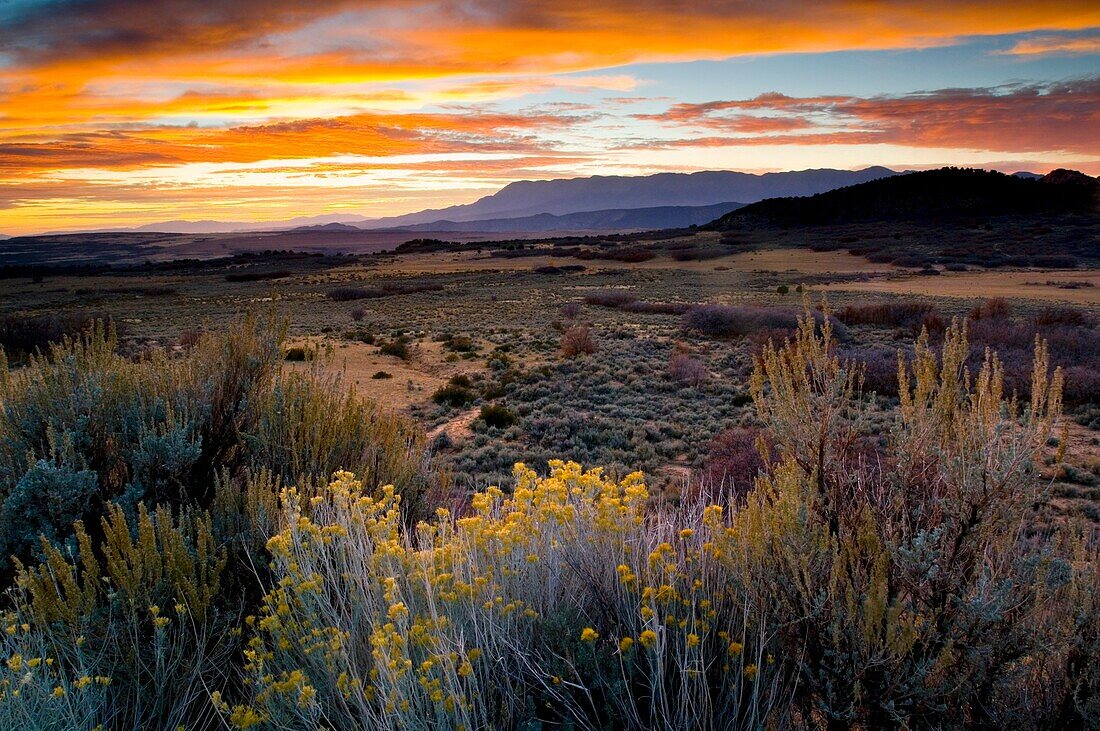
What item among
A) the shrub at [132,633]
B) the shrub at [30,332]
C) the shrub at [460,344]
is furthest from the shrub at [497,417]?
the shrub at [30,332]

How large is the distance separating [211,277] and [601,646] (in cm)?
6063

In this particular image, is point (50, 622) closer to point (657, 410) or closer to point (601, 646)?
point (601, 646)

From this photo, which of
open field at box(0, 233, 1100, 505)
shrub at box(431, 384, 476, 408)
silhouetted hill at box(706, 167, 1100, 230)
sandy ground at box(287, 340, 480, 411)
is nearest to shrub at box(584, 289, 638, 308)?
open field at box(0, 233, 1100, 505)

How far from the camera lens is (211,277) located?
2190 inches

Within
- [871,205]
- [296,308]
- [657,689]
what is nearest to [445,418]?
[657,689]

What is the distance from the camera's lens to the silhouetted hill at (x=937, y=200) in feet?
249

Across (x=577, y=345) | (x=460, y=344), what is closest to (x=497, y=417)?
(x=577, y=345)

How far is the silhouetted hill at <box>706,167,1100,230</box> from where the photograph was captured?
7594 centimetres

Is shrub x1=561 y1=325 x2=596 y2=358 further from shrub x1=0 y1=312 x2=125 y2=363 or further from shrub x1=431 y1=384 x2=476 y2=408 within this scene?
shrub x1=0 y1=312 x2=125 y2=363

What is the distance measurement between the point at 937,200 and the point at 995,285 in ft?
198

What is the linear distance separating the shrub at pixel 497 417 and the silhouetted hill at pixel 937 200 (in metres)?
79.3

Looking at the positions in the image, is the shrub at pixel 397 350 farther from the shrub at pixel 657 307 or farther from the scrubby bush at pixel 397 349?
the shrub at pixel 657 307

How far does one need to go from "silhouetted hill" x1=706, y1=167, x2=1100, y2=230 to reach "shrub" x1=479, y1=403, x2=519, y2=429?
79.3 meters

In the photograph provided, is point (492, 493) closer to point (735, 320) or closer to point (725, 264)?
point (735, 320)
